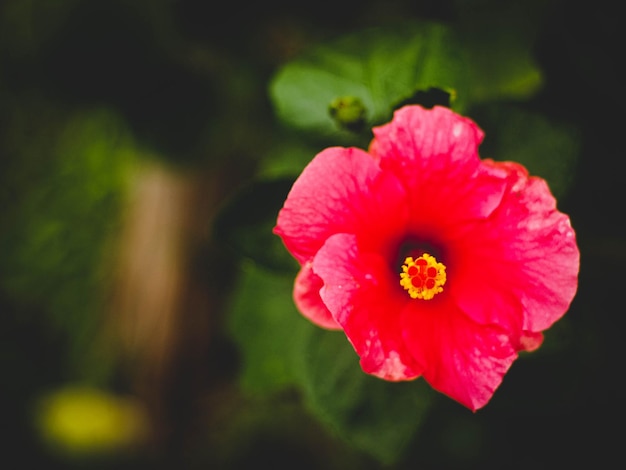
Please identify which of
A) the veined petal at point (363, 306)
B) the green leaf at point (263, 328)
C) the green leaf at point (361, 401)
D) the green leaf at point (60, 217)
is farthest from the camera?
the green leaf at point (60, 217)

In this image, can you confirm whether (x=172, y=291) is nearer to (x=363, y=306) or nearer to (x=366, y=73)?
(x=366, y=73)

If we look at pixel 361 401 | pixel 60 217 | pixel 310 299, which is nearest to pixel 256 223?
pixel 310 299

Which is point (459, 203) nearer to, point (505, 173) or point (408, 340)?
point (505, 173)

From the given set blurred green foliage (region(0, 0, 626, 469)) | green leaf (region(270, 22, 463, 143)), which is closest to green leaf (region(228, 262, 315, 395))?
blurred green foliage (region(0, 0, 626, 469))

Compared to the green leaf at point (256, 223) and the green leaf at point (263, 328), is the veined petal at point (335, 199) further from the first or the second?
the green leaf at point (263, 328)

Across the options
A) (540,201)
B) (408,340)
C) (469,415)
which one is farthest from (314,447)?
(540,201)

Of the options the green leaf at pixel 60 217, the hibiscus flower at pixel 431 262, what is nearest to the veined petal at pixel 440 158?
the hibiscus flower at pixel 431 262
